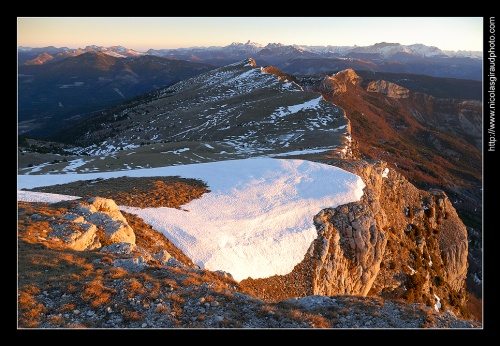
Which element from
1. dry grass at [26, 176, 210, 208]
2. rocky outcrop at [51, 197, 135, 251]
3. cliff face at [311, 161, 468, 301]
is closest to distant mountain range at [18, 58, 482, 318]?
cliff face at [311, 161, 468, 301]

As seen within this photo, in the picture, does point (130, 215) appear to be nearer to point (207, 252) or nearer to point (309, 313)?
point (207, 252)

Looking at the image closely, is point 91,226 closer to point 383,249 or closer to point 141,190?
point 141,190

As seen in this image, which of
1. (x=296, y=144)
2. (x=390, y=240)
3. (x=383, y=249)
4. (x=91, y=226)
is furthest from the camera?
(x=296, y=144)

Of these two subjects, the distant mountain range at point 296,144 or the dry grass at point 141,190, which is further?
the distant mountain range at point 296,144

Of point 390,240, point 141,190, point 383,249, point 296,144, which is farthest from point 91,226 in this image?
point 296,144

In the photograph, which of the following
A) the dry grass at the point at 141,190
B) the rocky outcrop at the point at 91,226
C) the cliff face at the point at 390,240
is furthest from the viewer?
the cliff face at the point at 390,240

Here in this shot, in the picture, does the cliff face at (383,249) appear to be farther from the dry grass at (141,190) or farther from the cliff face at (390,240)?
the dry grass at (141,190)

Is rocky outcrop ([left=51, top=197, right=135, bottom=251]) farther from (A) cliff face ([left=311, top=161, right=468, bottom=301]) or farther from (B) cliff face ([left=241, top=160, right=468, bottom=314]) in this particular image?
(A) cliff face ([left=311, top=161, right=468, bottom=301])

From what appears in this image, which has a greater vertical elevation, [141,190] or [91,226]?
[91,226]

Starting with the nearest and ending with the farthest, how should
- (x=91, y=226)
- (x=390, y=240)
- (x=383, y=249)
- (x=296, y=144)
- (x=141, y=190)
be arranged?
(x=91, y=226) → (x=141, y=190) → (x=383, y=249) → (x=390, y=240) → (x=296, y=144)

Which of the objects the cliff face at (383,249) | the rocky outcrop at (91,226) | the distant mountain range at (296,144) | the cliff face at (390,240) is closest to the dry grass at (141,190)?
the rocky outcrop at (91,226)

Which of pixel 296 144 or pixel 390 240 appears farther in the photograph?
pixel 296 144
